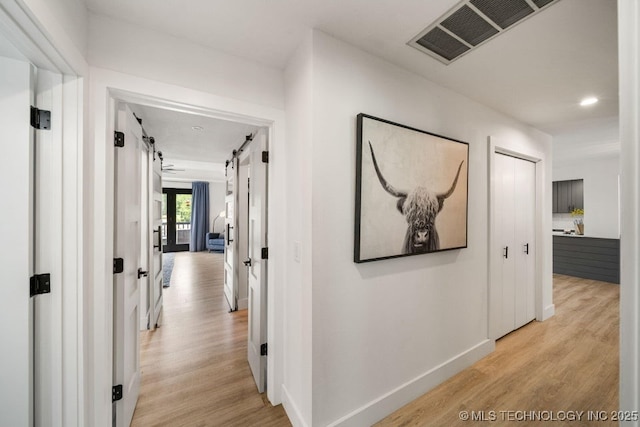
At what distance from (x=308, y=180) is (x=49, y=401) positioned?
1640 millimetres

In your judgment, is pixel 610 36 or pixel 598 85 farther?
pixel 598 85

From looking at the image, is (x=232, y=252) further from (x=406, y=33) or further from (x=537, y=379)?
(x=537, y=379)

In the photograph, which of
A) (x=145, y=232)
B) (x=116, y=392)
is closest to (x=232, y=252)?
(x=145, y=232)

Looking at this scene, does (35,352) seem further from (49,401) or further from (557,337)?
(557,337)

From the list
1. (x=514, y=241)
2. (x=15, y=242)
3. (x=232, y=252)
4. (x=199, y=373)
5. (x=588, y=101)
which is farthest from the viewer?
(x=232, y=252)

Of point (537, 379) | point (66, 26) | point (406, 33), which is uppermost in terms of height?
point (406, 33)

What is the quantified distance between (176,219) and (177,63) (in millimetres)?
8433

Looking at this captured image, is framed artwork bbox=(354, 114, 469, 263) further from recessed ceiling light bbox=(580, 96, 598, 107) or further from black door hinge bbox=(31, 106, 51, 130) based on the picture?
black door hinge bbox=(31, 106, 51, 130)

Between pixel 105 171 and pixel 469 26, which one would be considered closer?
pixel 105 171

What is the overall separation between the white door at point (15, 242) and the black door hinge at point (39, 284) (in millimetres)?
20

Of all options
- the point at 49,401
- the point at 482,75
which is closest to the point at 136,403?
the point at 49,401

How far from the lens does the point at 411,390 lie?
188cm

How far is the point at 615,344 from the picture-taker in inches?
104

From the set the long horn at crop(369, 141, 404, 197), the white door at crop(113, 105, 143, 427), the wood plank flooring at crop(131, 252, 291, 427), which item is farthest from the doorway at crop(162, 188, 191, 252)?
the long horn at crop(369, 141, 404, 197)
